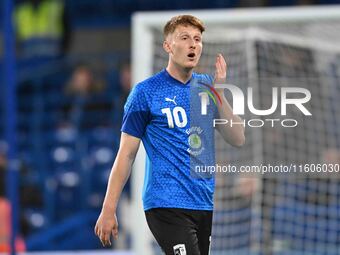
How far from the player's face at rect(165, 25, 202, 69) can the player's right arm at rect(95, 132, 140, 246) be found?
399 mm

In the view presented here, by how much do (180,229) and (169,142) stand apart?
38 centimetres

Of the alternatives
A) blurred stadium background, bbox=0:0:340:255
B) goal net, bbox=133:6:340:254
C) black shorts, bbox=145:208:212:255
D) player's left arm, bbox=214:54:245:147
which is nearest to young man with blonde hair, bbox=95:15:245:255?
black shorts, bbox=145:208:212:255

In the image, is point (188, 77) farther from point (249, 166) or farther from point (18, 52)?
point (18, 52)

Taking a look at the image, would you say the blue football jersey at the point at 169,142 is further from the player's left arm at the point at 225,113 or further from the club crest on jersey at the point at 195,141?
the player's left arm at the point at 225,113

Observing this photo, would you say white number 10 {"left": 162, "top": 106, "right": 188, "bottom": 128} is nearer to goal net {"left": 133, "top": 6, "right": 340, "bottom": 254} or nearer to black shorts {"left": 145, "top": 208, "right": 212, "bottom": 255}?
black shorts {"left": 145, "top": 208, "right": 212, "bottom": 255}

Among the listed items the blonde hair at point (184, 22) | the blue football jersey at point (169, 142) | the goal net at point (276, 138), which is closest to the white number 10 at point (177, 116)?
the blue football jersey at point (169, 142)

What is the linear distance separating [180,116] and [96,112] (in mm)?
7291

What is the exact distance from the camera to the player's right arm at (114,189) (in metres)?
4.83

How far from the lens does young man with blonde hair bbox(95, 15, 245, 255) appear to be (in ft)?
16.1

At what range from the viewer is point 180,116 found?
499cm

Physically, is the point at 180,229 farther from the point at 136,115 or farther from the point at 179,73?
the point at 179,73

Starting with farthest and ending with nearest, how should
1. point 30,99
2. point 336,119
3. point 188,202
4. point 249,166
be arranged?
point 30,99 → point 336,119 → point 249,166 → point 188,202

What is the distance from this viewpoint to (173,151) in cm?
496

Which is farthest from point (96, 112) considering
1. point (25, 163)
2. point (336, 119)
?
point (336, 119)
